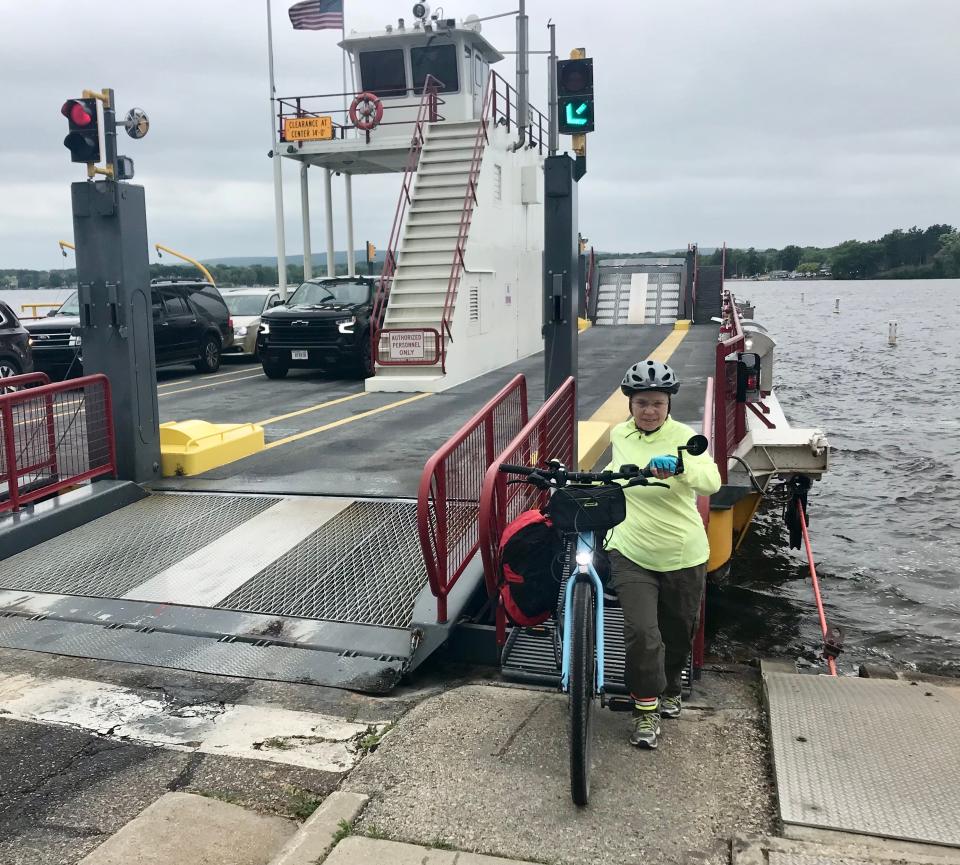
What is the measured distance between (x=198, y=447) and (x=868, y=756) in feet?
22.6

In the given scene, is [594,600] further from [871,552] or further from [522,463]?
[871,552]

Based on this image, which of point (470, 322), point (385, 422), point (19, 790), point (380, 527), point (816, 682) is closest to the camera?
point (19, 790)

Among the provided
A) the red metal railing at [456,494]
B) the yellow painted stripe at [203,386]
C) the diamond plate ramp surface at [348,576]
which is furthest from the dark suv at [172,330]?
the red metal railing at [456,494]

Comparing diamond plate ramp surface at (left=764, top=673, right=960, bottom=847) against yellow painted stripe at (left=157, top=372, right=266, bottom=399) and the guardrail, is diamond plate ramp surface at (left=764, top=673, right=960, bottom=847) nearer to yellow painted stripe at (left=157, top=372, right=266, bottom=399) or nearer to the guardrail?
the guardrail

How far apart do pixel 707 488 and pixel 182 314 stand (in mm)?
16698

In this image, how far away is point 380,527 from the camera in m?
7.34

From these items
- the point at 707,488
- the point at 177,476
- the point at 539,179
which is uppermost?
the point at 539,179

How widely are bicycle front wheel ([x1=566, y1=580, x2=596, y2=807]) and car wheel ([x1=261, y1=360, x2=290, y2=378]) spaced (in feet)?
48.6

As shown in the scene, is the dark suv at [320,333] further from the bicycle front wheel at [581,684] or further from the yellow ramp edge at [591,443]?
the bicycle front wheel at [581,684]

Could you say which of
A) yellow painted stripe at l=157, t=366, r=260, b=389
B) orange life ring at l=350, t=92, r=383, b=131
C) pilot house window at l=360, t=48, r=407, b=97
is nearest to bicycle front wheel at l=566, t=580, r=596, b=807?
yellow painted stripe at l=157, t=366, r=260, b=389

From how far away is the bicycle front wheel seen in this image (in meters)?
3.63

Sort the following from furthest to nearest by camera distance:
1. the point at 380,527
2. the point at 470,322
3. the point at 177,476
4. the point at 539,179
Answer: the point at 539,179, the point at 470,322, the point at 177,476, the point at 380,527

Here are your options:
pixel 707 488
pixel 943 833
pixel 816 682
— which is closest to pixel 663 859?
pixel 943 833

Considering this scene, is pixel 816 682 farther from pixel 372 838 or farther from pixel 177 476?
pixel 177 476
